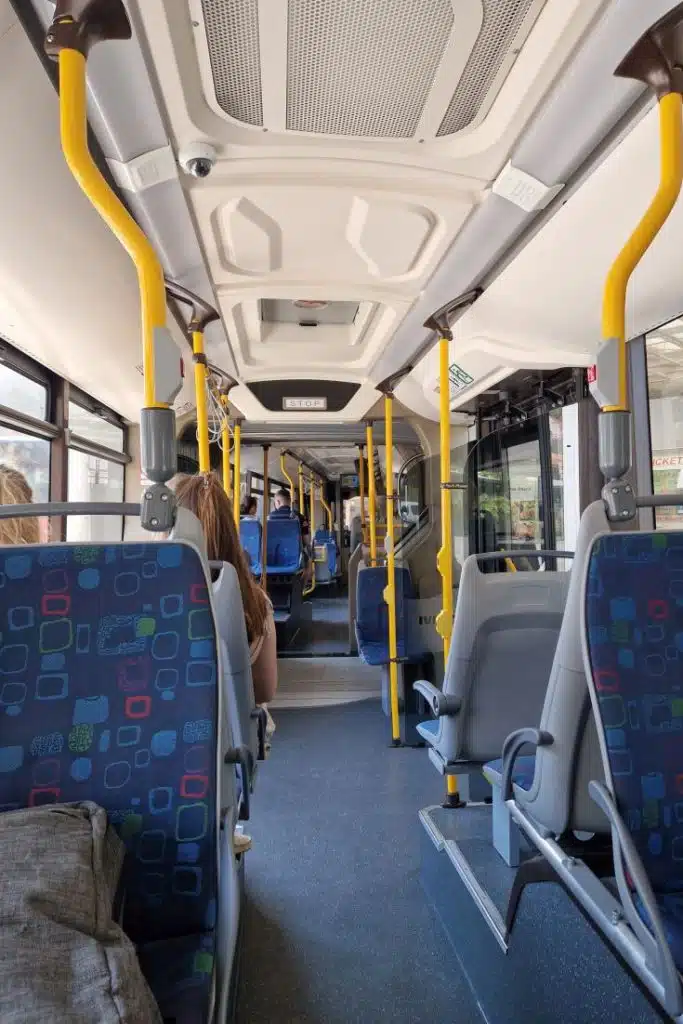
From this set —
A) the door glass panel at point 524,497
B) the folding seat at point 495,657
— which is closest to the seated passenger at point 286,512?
the door glass panel at point 524,497

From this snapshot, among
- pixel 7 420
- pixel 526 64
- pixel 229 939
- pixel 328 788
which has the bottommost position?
pixel 328 788

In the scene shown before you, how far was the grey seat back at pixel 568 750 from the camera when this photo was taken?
1.47m

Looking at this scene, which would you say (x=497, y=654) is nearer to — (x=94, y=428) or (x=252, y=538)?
(x=94, y=428)

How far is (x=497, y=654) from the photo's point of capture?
7.29 ft

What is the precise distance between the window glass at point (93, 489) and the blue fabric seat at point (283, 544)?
3079mm

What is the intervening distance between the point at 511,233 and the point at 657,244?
19.6 inches

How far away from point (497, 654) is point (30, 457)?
8.18ft

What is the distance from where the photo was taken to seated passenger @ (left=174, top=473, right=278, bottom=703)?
7.26 ft

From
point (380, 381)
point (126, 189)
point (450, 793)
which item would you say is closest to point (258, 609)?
point (450, 793)

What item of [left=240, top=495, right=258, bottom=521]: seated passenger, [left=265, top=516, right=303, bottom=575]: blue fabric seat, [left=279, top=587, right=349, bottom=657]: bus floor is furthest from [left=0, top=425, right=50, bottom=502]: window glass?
[left=265, top=516, right=303, bottom=575]: blue fabric seat

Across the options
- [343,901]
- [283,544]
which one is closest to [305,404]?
[283,544]

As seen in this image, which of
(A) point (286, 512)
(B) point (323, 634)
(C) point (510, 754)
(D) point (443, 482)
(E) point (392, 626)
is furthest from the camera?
(A) point (286, 512)

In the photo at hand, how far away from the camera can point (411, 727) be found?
4.20 meters

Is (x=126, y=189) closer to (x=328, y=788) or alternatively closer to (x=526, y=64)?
(x=526, y=64)
